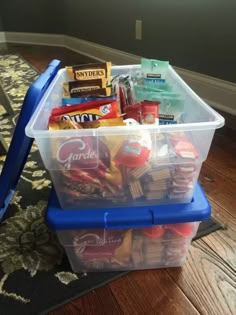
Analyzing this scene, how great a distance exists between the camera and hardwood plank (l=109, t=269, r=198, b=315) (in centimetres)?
53

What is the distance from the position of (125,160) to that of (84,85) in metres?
0.27

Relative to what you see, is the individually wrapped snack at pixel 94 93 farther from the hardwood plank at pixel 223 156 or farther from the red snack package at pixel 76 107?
the hardwood plank at pixel 223 156

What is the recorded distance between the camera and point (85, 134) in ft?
1.57

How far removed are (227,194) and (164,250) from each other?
0.31 meters

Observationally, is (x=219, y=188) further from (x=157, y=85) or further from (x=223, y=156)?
(x=157, y=85)

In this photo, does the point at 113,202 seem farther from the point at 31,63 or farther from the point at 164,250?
the point at 31,63

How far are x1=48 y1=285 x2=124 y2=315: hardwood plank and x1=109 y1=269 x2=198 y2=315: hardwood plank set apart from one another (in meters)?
0.01

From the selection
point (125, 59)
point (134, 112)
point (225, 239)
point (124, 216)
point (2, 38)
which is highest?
point (134, 112)

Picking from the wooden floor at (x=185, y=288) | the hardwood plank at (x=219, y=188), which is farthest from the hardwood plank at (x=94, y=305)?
the hardwood plank at (x=219, y=188)

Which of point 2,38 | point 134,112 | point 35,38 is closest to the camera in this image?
point 134,112

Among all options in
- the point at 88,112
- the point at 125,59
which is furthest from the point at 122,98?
the point at 125,59

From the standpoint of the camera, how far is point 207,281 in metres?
0.58

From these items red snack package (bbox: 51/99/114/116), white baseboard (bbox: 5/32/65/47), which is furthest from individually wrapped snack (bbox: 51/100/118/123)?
white baseboard (bbox: 5/32/65/47)

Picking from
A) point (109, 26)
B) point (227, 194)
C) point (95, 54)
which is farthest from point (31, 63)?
point (227, 194)
